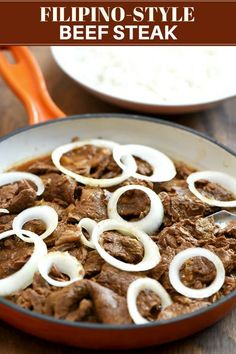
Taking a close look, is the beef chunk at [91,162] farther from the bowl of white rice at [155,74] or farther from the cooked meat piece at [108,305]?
the cooked meat piece at [108,305]

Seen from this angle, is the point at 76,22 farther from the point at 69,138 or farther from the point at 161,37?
the point at 69,138

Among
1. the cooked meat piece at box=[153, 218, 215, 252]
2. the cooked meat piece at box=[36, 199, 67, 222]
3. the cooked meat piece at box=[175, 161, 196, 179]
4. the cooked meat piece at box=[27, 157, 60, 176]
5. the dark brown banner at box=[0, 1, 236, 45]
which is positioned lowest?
the cooked meat piece at box=[153, 218, 215, 252]

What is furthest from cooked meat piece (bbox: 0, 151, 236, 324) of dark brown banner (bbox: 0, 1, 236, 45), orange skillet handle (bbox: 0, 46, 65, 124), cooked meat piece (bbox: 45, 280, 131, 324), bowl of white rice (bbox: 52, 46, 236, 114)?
dark brown banner (bbox: 0, 1, 236, 45)

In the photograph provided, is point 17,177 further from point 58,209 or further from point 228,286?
point 228,286

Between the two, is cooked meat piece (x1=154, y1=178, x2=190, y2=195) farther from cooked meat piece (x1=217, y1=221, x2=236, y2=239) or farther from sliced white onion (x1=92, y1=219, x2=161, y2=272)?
sliced white onion (x1=92, y1=219, x2=161, y2=272)

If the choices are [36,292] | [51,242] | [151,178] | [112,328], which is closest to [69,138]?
[151,178]

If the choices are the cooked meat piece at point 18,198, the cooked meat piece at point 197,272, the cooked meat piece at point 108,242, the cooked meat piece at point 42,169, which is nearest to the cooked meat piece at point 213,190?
the cooked meat piece at point 108,242
